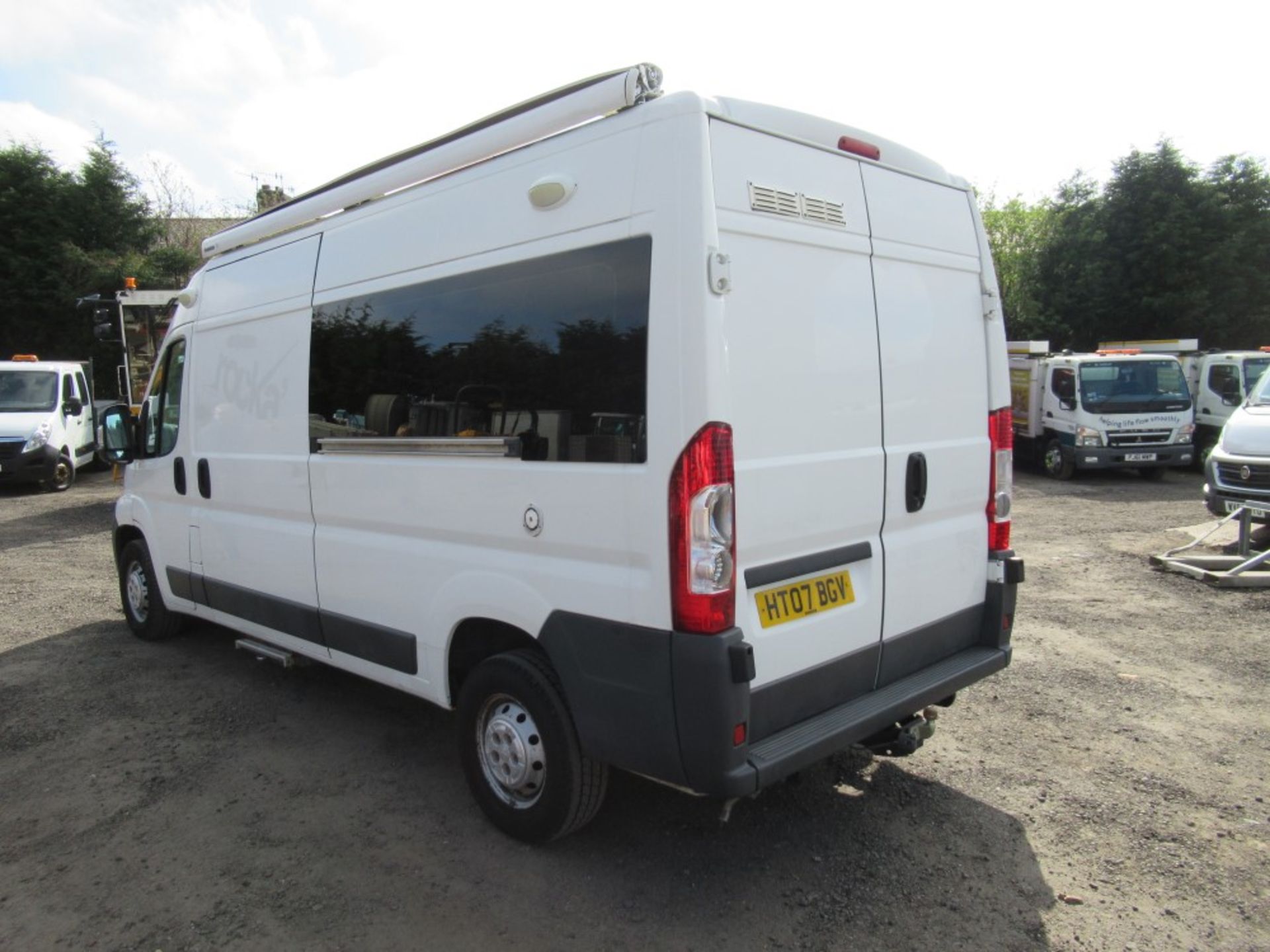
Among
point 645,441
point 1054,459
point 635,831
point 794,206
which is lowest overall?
point 635,831

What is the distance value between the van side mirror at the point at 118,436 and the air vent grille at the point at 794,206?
186 inches

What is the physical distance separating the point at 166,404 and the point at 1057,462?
46.7ft

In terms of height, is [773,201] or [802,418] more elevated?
[773,201]

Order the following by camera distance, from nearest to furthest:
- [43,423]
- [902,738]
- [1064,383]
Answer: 1. [902,738]
2. [43,423]
3. [1064,383]

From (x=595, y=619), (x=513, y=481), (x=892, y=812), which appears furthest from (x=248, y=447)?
(x=892, y=812)

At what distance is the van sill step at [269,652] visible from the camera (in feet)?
15.5

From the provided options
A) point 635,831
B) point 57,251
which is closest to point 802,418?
point 635,831

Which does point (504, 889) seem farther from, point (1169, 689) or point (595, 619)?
point (1169, 689)

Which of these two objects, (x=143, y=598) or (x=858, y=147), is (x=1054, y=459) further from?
(x=143, y=598)

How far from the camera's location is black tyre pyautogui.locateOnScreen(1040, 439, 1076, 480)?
14859 millimetres

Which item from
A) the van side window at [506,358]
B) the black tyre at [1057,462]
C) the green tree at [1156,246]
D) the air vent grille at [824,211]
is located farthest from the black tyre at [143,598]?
the green tree at [1156,246]

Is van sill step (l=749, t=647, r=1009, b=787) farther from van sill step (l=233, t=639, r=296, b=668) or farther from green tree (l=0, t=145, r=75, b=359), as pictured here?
green tree (l=0, t=145, r=75, b=359)

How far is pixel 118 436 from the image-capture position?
577 cm

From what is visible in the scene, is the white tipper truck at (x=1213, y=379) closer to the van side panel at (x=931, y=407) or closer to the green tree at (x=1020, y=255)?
the green tree at (x=1020, y=255)
